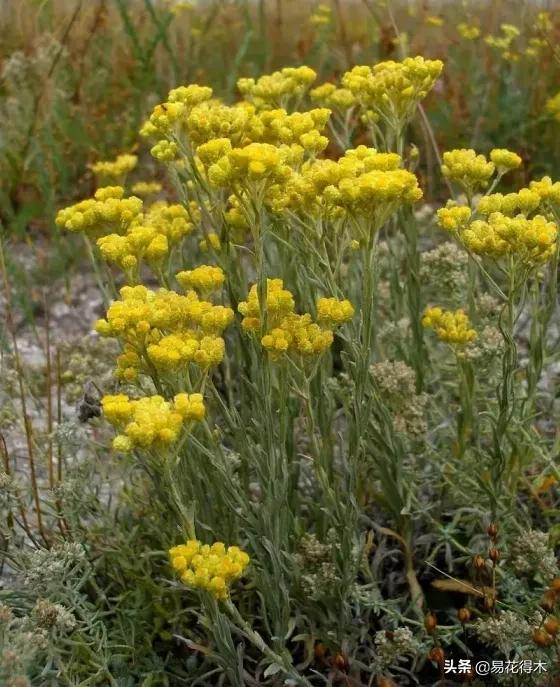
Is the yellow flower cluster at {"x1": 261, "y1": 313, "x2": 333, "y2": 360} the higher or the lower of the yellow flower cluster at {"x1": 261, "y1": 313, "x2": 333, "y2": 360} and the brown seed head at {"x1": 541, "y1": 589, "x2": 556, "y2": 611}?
the higher

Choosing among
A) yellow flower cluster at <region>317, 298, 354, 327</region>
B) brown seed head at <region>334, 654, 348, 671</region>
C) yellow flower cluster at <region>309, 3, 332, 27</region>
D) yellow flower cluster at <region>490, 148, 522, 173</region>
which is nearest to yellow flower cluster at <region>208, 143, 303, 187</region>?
yellow flower cluster at <region>317, 298, 354, 327</region>

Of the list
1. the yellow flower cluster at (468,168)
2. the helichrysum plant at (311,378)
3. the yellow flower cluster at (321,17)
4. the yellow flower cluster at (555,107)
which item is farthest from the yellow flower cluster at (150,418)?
the yellow flower cluster at (321,17)

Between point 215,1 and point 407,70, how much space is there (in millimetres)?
3265

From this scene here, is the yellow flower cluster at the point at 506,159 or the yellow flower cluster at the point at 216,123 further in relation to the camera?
the yellow flower cluster at the point at 506,159

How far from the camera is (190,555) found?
1.34 metres

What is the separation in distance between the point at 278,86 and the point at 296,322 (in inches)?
29.9

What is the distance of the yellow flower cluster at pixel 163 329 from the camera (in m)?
1.39

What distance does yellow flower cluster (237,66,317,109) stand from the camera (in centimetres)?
193

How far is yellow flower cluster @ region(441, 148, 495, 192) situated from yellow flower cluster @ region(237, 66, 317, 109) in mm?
397

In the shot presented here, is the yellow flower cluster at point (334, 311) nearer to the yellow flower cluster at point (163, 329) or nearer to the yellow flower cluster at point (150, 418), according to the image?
the yellow flower cluster at point (163, 329)

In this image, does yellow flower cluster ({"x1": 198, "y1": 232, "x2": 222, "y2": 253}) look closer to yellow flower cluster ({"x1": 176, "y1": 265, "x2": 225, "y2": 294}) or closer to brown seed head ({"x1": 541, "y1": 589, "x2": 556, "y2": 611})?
yellow flower cluster ({"x1": 176, "y1": 265, "x2": 225, "y2": 294})

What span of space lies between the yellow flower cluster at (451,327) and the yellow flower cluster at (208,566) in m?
0.82

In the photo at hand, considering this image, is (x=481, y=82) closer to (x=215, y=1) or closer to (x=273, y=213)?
(x=215, y=1)

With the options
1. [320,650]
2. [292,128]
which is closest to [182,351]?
[292,128]
